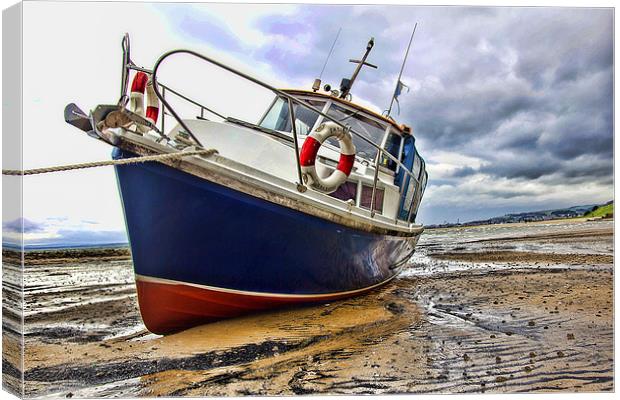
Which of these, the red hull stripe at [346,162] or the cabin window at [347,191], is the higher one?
the red hull stripe at [346,162]

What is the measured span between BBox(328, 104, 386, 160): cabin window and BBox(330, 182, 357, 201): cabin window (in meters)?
0.71

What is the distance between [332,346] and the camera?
348 centimetres

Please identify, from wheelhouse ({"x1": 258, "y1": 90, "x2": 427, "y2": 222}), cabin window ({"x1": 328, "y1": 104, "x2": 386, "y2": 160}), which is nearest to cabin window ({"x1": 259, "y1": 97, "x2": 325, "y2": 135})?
wheelhouse ({"x1": 258, "y1": 90, "x2": 427, "y2": 222})

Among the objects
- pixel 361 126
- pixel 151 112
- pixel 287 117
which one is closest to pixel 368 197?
pixel 361 126

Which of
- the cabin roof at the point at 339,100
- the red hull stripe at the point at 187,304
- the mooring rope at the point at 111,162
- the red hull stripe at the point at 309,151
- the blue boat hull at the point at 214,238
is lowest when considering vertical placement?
the red hull stripe at the point at 187,304

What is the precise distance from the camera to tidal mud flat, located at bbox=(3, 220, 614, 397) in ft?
10.1

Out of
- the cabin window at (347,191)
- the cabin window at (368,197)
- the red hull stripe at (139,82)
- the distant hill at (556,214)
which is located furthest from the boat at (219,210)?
the distant hill at (556,214)

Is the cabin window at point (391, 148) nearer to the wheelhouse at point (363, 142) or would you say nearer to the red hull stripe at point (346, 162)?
the wheelhouse at point (363, 142)

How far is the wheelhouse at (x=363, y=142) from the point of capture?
4.80 m

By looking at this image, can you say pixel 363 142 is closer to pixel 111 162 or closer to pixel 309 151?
pixel 309 151

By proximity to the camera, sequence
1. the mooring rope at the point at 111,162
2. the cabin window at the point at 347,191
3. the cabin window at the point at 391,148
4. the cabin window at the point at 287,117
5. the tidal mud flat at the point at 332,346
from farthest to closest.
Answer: the cabin window at the point at 391,148 < the cabin window at the point at 287,117 < the cabin window at the point at 347,191 < the tidal mud flat at the point at 332,346 < the mooring rope at the point at 111,162

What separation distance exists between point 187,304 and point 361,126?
293cm

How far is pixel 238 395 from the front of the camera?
9.93ft

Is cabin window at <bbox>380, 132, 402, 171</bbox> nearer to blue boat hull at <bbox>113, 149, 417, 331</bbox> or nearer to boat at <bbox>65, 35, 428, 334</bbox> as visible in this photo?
boat at <bbox>65, 35, 428, 334</bbox>
